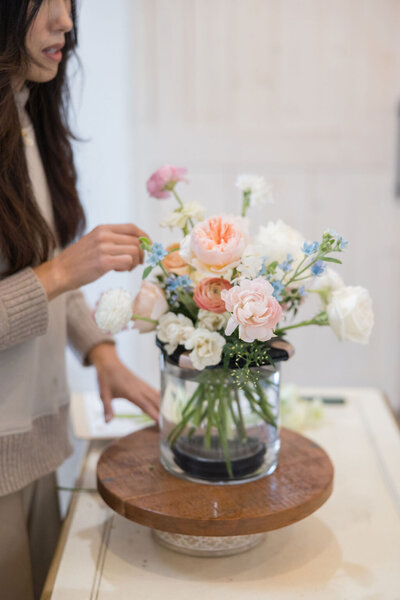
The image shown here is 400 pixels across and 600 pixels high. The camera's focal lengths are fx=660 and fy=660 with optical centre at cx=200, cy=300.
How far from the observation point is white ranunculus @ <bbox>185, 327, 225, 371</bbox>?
90cm

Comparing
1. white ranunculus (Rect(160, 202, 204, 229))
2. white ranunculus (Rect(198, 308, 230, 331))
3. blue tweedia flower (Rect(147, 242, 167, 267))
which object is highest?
white ranunculus (Rect(160, 202, 204, 229))

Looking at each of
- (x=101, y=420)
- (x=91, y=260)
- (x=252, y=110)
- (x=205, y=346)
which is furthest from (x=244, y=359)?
(x=252, y=110)

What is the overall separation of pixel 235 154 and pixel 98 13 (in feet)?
2.54

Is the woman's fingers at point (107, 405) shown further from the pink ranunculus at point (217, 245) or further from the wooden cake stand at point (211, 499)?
the pink ranunculus at point (217, 245)

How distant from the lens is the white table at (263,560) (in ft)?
3.01

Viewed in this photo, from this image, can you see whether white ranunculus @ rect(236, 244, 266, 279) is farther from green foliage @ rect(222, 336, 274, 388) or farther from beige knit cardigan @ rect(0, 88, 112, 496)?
beige knit cardigan @ rect(0, 88, 112, 496)

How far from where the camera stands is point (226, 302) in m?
0.84

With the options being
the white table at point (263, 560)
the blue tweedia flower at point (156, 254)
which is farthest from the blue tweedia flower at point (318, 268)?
the white table at point (263, 560)

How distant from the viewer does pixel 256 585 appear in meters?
0.93

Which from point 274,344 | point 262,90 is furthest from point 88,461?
point 262,90

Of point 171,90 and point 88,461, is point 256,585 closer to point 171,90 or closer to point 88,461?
point 88,461

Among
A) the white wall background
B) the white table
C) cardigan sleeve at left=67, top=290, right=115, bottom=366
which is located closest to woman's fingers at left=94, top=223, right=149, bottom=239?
cardigan sleeve at left=67, top=290, right=115, bottom=366

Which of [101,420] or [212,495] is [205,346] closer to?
[212,495]

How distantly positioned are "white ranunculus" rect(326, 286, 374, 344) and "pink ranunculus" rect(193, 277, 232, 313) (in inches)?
6.4
